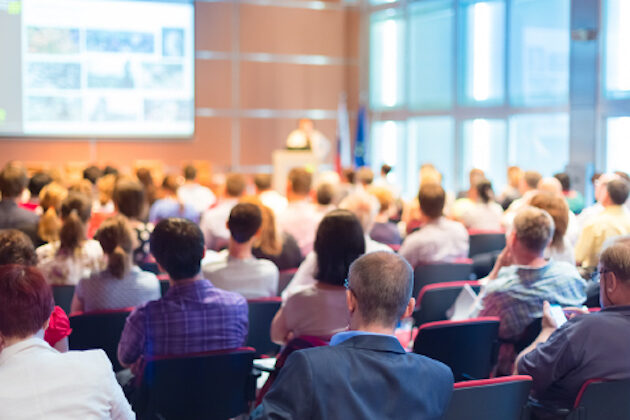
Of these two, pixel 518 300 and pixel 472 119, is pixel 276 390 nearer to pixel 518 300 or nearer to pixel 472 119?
pixel 518 300

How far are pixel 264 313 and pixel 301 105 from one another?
35.0 feet

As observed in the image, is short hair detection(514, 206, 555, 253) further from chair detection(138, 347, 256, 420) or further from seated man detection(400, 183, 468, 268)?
seated man detection(400, 183, 468, 268)

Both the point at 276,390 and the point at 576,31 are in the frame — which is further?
the point at 576,31

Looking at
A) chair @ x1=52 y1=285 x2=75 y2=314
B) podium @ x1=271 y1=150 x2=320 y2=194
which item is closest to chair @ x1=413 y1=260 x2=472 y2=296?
chair @ x1=52 y1=285 x2=75 y2=314

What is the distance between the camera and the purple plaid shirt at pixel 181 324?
309 cm

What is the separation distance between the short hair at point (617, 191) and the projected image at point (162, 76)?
894 centimetres

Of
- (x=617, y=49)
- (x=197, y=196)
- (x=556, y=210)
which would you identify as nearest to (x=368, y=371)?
(x=556, y=210)

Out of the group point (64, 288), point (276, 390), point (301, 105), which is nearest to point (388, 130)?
point (301, 105)

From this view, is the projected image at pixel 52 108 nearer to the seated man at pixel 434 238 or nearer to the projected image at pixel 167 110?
the projected image at pixel 167 110

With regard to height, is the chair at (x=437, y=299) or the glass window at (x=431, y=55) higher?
the glass window at (x=431, y=55)

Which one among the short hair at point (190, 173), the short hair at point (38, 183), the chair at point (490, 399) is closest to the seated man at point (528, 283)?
the chair at point (490, 399)

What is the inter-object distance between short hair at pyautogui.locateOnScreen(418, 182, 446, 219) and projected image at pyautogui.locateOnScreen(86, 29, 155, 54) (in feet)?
27.1

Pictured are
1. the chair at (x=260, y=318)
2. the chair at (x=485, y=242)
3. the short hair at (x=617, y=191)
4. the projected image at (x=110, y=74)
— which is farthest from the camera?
the projected image at (x=110, y=74)

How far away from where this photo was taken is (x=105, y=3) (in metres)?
12.1
